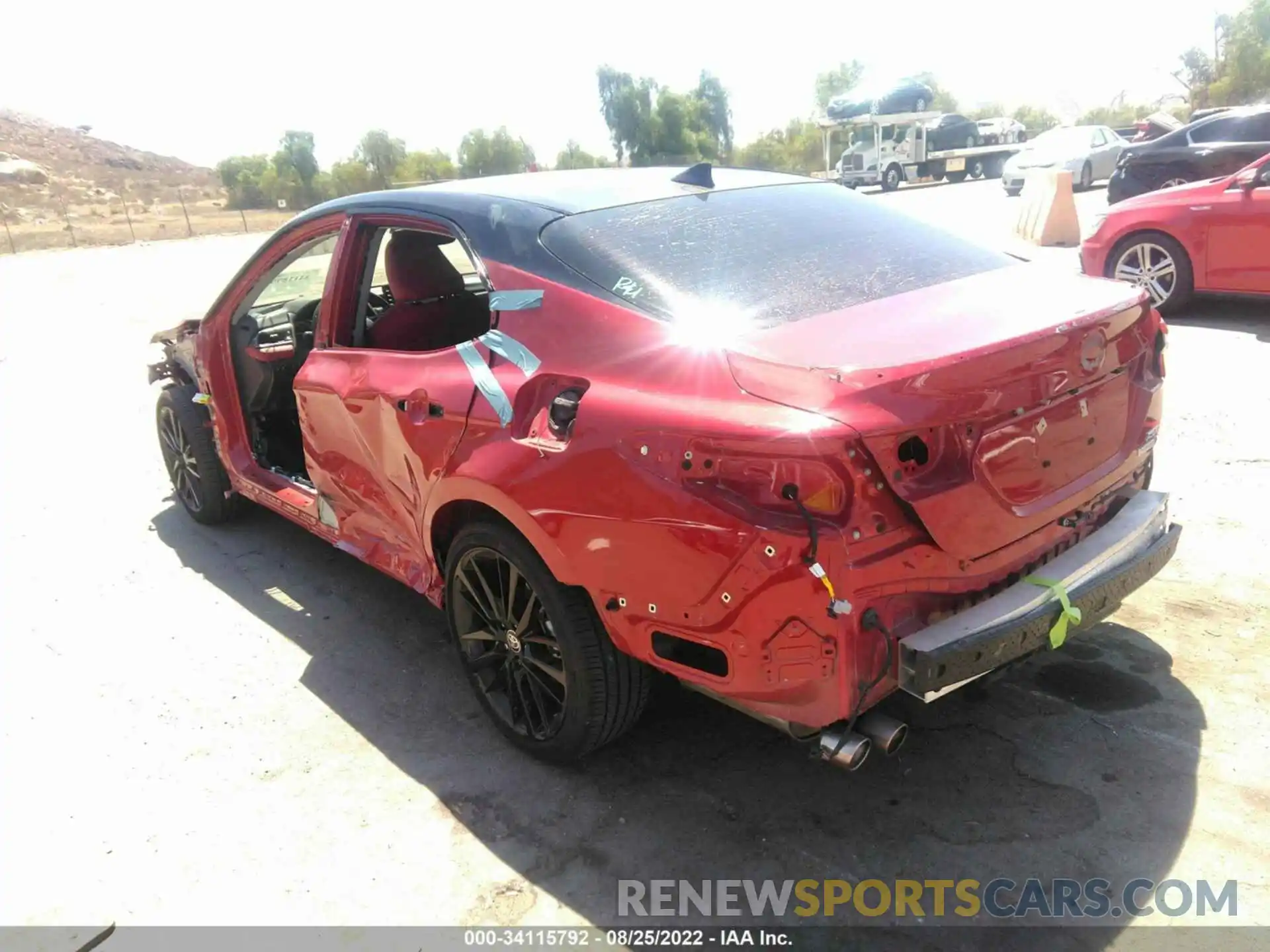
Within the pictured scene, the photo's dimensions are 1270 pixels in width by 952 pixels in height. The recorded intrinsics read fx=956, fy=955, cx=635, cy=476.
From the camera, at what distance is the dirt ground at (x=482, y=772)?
2646mm

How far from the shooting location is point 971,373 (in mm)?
2307

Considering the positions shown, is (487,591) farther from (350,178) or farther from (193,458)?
(350,178)

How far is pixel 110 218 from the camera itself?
44875mm

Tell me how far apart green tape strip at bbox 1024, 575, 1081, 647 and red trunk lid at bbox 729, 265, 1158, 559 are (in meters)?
0.15

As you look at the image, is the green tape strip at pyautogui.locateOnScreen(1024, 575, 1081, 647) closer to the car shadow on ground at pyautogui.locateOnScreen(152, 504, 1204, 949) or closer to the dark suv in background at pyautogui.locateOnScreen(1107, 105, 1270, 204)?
the car shadow on ground at pyautogui.locateOnScreen(152, 504, 1204, 949)

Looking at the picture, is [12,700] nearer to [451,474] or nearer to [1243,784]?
[451,474]

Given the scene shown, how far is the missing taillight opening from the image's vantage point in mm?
2260

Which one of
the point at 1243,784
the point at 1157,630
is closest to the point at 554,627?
the point at 1243,784

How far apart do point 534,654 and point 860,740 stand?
1.09 meters

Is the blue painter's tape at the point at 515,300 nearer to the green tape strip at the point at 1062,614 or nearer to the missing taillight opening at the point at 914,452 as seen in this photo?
the missing taillight opening at the point at 914,452

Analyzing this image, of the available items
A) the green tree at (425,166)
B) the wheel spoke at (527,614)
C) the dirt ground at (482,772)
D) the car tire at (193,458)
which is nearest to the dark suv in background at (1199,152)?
the dirt ground at (482,772)

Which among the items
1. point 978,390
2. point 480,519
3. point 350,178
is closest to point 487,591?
point 480,519

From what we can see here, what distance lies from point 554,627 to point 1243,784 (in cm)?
206

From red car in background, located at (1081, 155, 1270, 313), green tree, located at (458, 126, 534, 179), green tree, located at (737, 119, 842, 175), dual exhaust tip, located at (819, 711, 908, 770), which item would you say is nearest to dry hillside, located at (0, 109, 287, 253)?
green tree, located at (458, 126, 534, 179)
